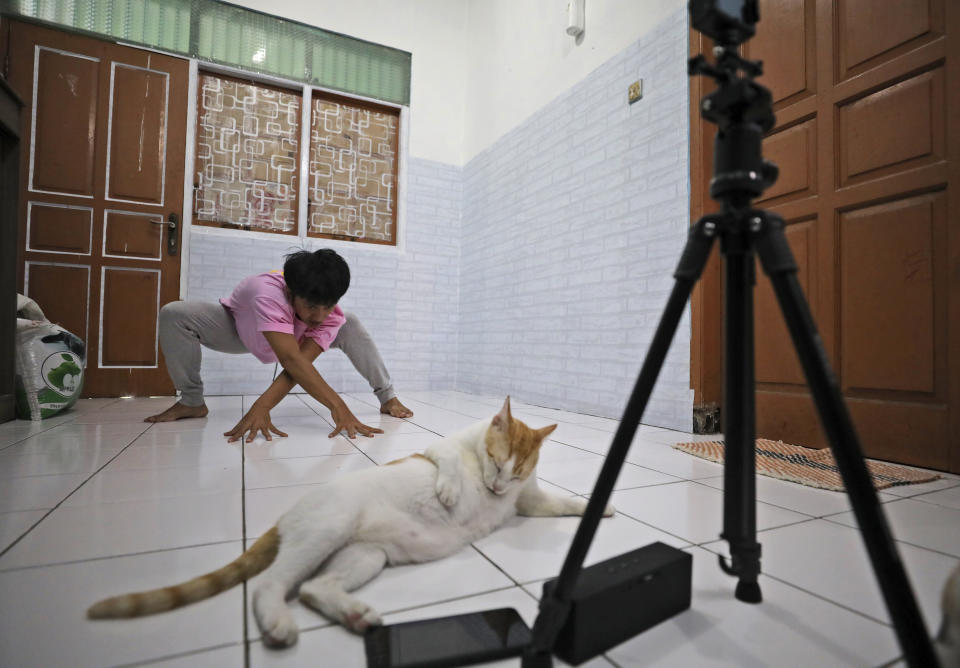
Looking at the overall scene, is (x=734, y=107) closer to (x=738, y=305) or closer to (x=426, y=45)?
(x=738, y=305)

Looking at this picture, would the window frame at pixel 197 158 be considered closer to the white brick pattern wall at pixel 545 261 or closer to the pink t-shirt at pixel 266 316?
the white brick pattern wall at pixel 545 261

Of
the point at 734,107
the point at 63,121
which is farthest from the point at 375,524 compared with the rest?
the point at 63,121

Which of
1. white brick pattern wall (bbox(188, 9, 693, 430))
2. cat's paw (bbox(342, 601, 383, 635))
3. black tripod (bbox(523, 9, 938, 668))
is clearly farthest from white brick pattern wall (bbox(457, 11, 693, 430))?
cat's paw (bbox(342, 601, 383, 635))

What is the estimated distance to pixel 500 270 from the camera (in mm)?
3990

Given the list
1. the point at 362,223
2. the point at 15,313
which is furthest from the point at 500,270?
the point at 15,313

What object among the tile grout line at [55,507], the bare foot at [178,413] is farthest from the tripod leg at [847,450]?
the bare foot at [178,413]

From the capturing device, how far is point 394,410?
2799 mm

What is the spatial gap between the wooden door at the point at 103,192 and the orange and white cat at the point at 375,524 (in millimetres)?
3362

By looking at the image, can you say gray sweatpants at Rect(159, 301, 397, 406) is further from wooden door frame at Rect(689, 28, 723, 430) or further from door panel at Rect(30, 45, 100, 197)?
wooden door frame at Rect(689, 28, 723, 430)

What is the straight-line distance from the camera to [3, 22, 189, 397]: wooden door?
10.9 feet

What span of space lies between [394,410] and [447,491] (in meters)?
1.91

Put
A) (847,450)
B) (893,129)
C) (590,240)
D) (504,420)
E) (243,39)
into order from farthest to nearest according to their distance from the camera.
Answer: (243,39) < (590,240) < (893,129) < (504,420) < (847,450)

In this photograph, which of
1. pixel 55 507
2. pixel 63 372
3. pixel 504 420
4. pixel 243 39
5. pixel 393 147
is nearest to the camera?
pixel 504 420

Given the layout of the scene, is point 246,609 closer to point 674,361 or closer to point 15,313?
point 674,361
